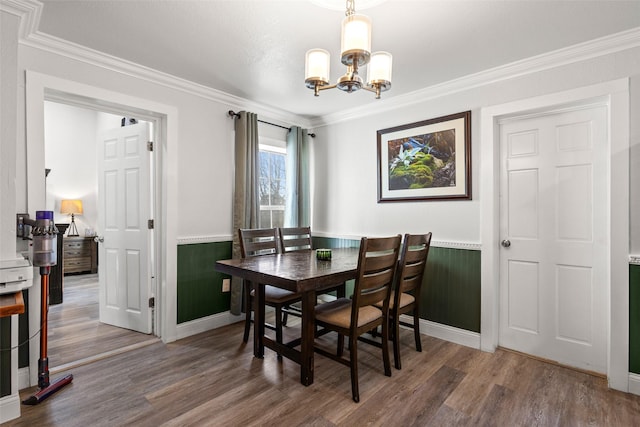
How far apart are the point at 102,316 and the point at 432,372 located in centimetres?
332

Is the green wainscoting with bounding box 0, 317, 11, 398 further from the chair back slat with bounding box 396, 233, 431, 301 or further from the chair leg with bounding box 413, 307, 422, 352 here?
the chair leg with bounding box 413, 307, 422, 352

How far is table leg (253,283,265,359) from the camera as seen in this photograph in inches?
99.5

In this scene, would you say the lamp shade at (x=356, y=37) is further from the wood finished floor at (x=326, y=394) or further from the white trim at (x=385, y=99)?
the wood finished floor at (x=326, y=394)

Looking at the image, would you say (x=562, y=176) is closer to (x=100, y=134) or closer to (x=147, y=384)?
(x=147, y=384)

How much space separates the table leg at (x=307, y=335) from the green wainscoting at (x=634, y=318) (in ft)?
7.00

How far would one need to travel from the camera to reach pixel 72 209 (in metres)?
5.69

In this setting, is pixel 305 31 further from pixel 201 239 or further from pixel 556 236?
pixel 556 236

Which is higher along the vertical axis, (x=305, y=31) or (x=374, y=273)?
(x=305, y=31)

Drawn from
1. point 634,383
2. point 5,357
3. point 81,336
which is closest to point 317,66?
point 5,357

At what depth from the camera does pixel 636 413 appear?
6.19 ft

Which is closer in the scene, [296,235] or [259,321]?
[259,321]

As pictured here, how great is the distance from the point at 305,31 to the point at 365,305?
1.85 m

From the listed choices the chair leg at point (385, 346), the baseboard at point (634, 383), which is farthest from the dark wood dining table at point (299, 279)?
the baseboard at point (634, 383)

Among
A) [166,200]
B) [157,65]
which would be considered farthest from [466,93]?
[166,200]
